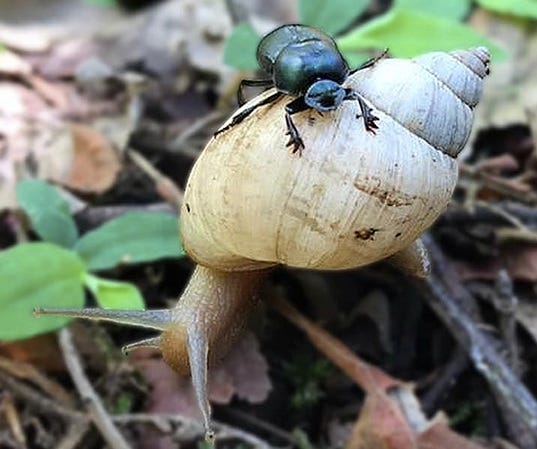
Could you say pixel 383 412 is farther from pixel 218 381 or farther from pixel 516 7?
pixel 516 7

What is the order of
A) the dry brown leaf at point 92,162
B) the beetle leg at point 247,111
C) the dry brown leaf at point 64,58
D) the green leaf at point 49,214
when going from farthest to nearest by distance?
1. the dry brown leaf at point 64,58
2. the dry brown leaf at point 92,162
3. the green leaf at point 49,214
4. the beetle leg at point 247,111

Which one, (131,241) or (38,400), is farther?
(131,241)

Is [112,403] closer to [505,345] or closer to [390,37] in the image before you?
[505,345]

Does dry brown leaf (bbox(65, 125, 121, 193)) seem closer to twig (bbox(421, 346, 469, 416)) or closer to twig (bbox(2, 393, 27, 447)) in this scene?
twig (bbox(2, 393, 27, 447))

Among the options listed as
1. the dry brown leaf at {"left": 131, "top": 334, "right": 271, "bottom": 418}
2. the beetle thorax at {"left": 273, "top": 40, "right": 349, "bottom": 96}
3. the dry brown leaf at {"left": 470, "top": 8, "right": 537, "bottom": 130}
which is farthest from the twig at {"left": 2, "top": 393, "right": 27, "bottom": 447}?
the dry brown leaf at {"left": 470, "top": 8, "right": 537, "bottom": 130}

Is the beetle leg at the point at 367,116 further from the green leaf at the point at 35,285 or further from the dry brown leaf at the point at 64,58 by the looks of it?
the dry brown leaf at the point at 64,58

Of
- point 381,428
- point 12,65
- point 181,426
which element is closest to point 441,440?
point 381,428

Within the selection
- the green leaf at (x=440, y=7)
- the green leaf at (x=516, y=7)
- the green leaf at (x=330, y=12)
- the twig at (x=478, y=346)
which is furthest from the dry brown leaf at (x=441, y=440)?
the green leaf at (x=516, y=7)
